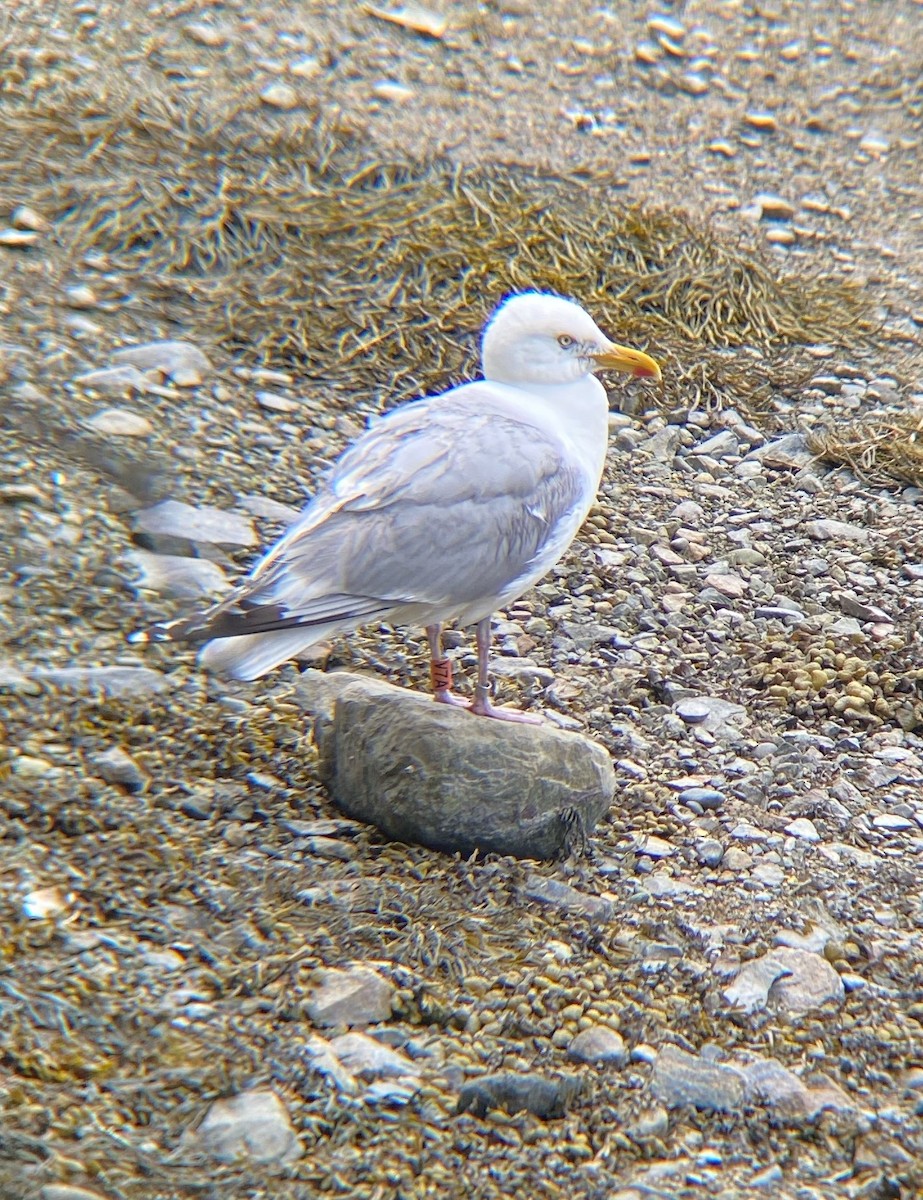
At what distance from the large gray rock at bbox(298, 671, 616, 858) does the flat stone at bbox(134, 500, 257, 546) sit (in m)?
1.09

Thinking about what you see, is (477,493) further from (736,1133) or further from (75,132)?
(75,132)

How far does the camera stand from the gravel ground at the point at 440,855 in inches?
105

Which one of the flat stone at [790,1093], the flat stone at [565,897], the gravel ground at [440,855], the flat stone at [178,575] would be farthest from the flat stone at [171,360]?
the flat stone at [790,1093]

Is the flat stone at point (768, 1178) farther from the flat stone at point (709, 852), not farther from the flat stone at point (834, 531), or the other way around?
the flat stone at point (834, 531)

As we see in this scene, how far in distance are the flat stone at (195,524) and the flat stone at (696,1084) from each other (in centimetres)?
214

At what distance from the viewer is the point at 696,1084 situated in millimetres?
2826

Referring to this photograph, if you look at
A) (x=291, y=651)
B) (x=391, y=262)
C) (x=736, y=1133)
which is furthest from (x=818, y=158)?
→ (x=736, y=1133)

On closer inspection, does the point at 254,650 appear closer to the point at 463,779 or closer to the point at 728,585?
the point at 463,779

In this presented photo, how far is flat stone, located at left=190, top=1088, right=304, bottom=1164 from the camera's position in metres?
2.55

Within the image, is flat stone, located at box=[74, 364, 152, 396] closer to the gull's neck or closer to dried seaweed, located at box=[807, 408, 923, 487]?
the gull's neck

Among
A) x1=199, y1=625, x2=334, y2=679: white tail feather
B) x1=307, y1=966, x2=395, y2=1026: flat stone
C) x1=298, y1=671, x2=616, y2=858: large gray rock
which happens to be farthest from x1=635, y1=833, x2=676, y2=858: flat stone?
x1=199, y1=625, x2=334, y2=679: white tail feather

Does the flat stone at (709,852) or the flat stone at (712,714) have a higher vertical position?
the flat stone at (712,714)

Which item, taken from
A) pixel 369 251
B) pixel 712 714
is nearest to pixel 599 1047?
pixel 712 714

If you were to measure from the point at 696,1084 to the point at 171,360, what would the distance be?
3235 mm
